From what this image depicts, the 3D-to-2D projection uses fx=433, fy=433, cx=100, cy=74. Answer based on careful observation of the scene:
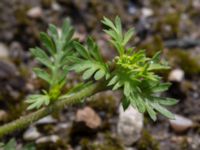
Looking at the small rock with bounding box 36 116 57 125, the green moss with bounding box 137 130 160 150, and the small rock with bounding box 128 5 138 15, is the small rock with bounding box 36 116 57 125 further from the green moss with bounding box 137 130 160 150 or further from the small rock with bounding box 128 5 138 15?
the small rock with bounding box 128 5 138 15

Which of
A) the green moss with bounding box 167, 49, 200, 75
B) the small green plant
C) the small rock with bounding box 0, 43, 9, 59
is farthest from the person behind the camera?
the small rock with bounding box 0, 43, 9, 59

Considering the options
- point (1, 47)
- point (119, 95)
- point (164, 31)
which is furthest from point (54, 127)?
point (164, 31)

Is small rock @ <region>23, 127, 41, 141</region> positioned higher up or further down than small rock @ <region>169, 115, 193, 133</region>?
higher up

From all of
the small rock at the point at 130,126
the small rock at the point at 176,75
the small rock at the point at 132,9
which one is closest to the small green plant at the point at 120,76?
the small rock at the point at 130,126

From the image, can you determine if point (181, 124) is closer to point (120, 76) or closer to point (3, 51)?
point (120, 76)

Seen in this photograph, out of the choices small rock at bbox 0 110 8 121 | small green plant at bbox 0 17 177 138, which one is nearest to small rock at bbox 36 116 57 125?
small rock at bbox 0 110 8 121

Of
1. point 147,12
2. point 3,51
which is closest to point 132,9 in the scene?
point 147,12
